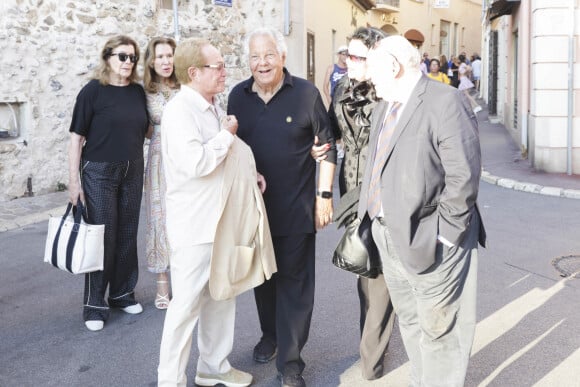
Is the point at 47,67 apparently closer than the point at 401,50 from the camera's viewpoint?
No

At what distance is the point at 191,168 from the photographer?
3422 mm

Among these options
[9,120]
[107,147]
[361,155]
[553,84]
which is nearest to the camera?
[361,155]

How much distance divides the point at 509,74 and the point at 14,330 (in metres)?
16.8

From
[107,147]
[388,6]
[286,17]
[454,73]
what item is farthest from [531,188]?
[454,73]

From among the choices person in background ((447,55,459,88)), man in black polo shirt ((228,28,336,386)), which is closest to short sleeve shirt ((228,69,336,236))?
man in black polo shirt ((228,28,336,386))

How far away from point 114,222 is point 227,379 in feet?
5.34

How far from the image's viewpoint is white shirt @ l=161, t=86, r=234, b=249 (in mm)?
3451

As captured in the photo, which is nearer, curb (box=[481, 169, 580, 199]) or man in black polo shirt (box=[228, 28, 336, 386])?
man in black polo shirt (box=[228, 28, 336, 386])

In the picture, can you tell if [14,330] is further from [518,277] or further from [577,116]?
[577,116]

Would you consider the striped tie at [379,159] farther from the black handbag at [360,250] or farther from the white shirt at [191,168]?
the white shirt at [191,168]

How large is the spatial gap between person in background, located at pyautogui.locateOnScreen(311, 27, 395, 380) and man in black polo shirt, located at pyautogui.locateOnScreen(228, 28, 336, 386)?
10cm

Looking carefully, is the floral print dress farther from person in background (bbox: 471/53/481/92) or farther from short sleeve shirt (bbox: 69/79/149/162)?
person in background (bbox: 471/53/481/92)

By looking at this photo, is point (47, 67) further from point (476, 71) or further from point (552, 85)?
point (476, 71)

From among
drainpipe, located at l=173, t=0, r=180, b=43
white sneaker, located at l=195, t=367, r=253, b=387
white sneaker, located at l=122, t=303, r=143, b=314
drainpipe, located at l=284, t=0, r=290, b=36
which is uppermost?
drainpipe, located at l=284, t=0, r=290, b=36
